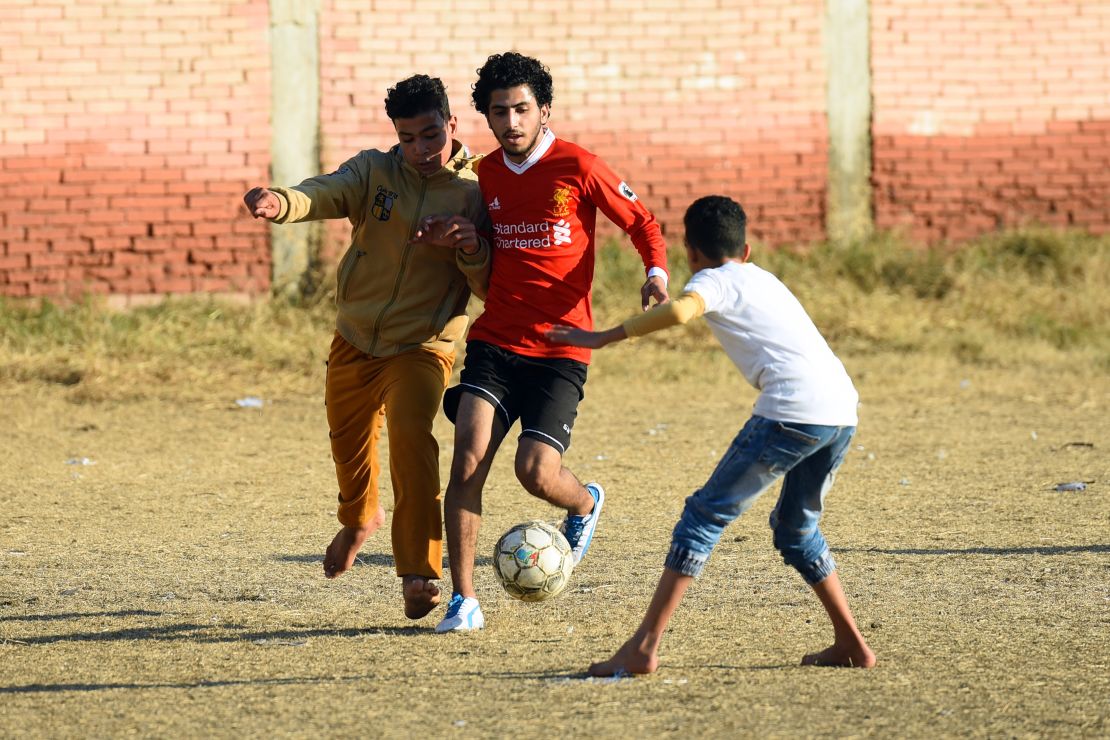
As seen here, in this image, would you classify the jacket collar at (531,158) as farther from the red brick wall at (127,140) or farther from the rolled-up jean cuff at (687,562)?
the red brick wall at (127,140)

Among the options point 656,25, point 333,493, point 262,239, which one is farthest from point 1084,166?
point 333,493

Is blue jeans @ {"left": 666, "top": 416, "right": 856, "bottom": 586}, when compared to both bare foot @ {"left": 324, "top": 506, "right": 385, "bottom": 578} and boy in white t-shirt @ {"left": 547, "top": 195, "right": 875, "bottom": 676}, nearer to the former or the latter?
boy in white t-shirt @ {"left": 547, "top": 195, "right": 875, "bottom": 676}

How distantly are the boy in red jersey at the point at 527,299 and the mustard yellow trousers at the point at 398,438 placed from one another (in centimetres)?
8

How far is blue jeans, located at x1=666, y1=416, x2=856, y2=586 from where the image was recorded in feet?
14.3

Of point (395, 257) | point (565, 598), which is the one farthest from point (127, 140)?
point (565, 598)

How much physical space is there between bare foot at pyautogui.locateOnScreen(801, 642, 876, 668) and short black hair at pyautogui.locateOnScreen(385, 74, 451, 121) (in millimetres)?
2333

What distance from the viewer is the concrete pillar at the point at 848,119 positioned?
1328cm

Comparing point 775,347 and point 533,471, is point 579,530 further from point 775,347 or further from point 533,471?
point 775,347

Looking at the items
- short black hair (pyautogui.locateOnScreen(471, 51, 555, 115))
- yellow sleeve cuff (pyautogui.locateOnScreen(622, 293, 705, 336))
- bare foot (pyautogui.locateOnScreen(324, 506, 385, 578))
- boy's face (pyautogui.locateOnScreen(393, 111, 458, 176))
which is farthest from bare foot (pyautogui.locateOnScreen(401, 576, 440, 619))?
short black hair (pyautogui.locateOnScreen(471, 51, 555, 115))

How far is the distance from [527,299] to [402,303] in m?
0.47

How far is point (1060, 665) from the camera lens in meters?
4.56

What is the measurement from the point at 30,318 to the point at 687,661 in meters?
8.82

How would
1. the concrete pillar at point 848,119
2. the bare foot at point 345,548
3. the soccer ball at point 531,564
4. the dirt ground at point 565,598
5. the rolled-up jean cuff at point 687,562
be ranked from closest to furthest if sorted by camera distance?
the dirt ground at point 565,598 → the rolled-up jean cuff at point 687,562 → the soccer ball at point 531,564 → the bare foot at point 345,548 → the concrete pillar at point 848,119

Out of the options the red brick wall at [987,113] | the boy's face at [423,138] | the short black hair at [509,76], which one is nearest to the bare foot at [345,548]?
the boy's face at [423,138]
